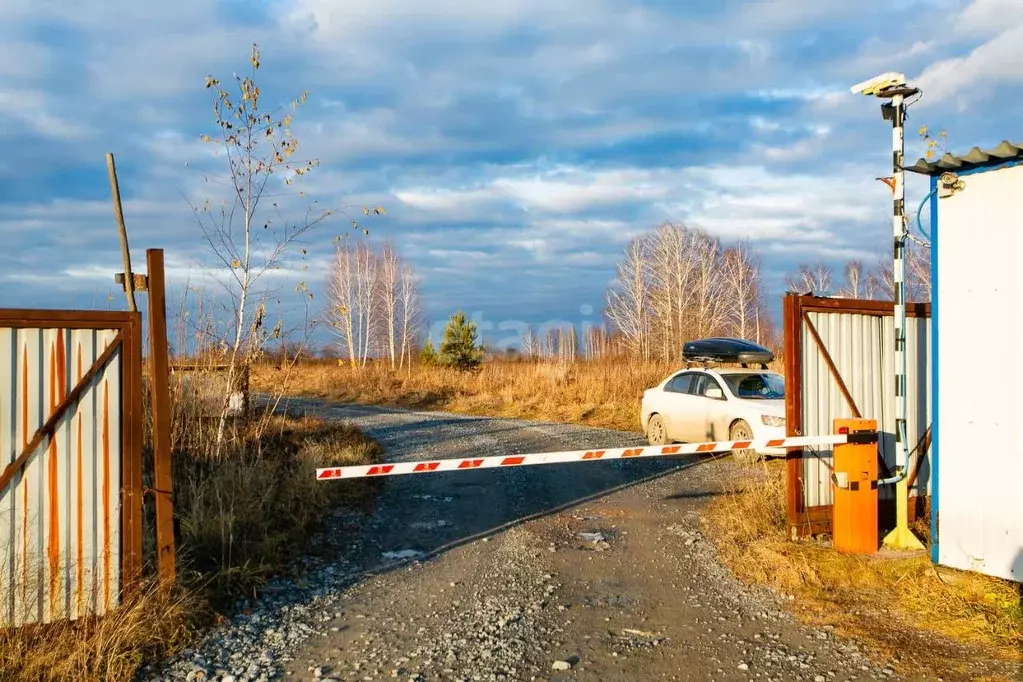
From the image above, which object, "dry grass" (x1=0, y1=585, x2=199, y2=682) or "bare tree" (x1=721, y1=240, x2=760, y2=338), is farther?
"bare tree" (x1=721, y1=240, x2=760, y2=338)

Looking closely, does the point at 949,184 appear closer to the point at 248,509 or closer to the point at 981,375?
the point at 981,375

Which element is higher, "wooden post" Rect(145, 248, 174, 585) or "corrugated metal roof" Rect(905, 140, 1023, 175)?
"corrugated metal roof" Rect(905, 140, 1023, 175)

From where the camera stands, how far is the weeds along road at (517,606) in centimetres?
500

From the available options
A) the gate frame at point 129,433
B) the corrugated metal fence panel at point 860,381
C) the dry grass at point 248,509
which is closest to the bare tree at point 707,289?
the dry grass at point 248,509

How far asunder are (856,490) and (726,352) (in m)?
6.65

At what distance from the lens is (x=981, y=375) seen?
21.7 ft

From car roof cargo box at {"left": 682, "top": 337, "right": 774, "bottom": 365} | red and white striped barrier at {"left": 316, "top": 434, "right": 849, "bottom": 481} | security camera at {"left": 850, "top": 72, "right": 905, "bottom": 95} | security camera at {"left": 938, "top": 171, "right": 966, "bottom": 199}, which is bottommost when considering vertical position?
red and white striped barrier at {"left": 316, "top": 434, "right": 849, "bottom": 481}

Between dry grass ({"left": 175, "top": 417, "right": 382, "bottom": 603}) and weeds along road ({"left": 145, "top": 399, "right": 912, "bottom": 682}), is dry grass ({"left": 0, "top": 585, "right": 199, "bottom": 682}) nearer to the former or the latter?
weeds along road ({"left": 145, "top": 399, "right": 912, "bottom": 682})

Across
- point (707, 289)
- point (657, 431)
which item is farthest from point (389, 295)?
point (657, 431)

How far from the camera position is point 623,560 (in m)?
7.42

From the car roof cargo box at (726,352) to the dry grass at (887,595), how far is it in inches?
231

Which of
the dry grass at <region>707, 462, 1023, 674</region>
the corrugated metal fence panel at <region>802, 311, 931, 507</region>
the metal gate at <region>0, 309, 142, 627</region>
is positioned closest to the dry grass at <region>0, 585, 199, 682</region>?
the metal gate at <region>0, 309, 142, 627</region>

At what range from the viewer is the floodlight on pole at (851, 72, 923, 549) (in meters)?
7.25

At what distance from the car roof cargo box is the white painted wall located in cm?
684
